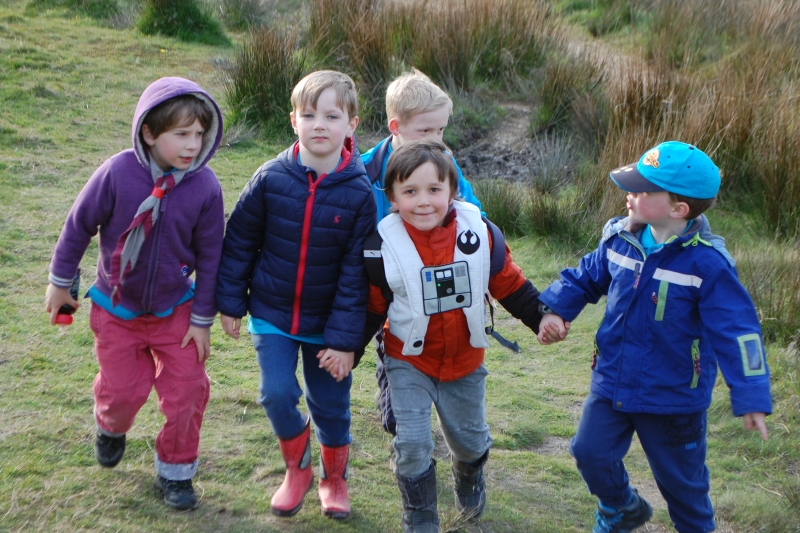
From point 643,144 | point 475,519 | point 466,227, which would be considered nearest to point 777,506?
point 475,519

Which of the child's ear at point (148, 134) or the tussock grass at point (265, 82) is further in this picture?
the tussock grass at point (265, 82)

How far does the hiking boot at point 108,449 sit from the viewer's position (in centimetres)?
291


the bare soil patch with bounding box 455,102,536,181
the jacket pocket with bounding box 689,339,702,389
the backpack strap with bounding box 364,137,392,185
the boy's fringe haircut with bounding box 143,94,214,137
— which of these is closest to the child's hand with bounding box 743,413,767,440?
the jacket pocket with bounding box 689,339,702,389

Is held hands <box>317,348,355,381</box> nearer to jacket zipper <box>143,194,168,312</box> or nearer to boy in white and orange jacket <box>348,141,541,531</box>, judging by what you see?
boy in white and orange jacket <box>348,141,541,531</box>

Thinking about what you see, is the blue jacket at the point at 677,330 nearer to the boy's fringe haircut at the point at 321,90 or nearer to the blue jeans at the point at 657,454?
the blue jeans at the point at 657,454

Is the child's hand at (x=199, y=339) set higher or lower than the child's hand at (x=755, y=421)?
higher

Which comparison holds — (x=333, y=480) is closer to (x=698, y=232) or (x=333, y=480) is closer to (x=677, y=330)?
(x=677, y=330)

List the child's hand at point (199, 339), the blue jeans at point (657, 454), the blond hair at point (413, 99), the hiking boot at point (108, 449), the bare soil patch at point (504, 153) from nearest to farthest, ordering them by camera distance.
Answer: the blue jeans at point (657, 454) < the child's hand at point (199, 339) < the hiking boot at point (108, 449) < the blond hair at point (413, 99) < the bare soil patch at point (504, 153)

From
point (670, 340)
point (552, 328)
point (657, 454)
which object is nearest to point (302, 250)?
point (552, 328)

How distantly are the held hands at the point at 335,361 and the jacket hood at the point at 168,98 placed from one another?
74 cm

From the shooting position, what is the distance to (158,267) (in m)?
2.73

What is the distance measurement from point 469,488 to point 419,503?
32cm

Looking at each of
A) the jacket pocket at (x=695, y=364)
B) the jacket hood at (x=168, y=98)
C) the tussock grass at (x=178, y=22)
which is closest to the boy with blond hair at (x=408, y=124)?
the jacket hood at (x=168, y=98)

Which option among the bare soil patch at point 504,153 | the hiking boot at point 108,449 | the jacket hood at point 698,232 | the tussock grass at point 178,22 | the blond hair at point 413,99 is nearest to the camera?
the jacket hood at point 698,232
